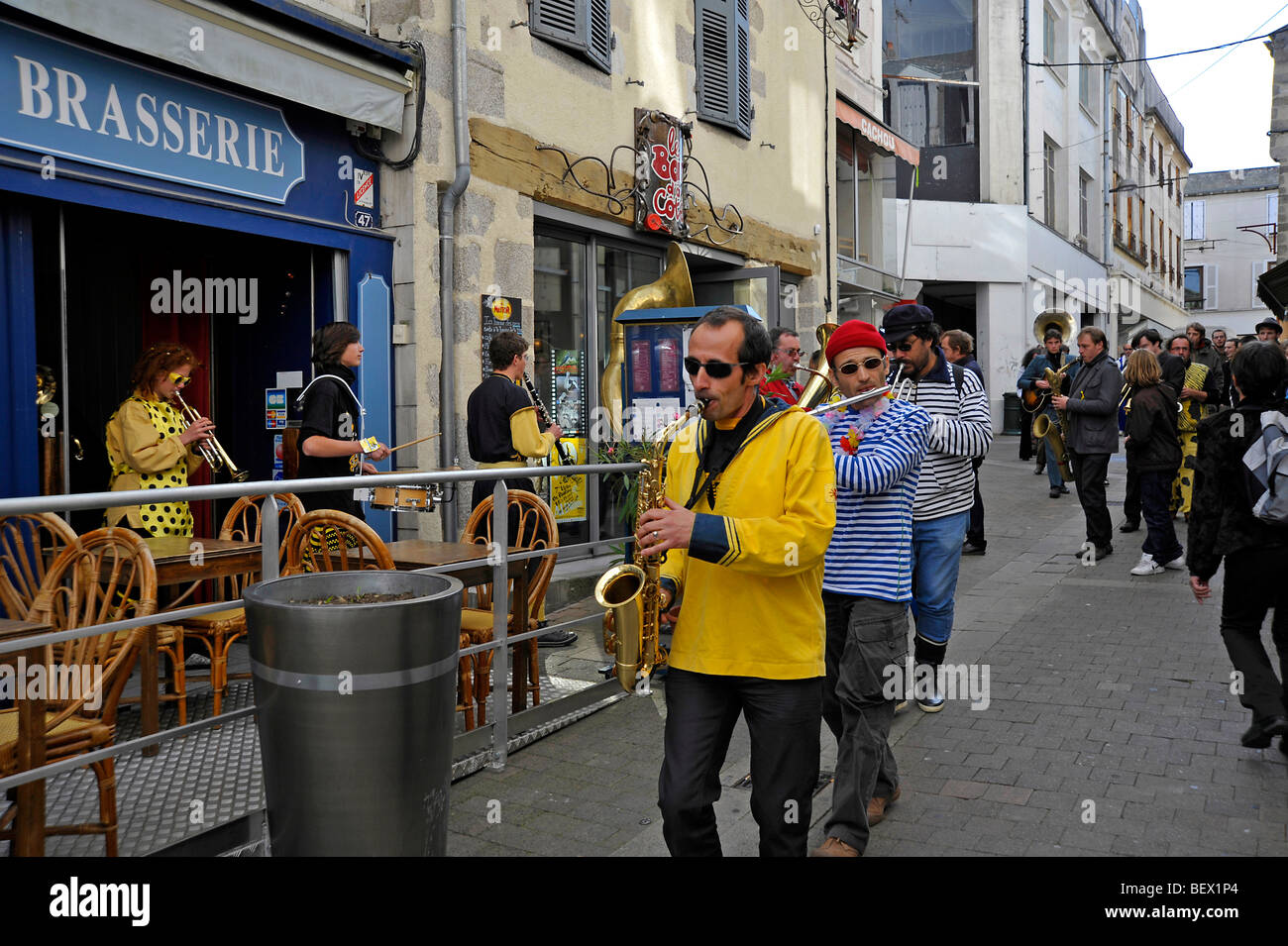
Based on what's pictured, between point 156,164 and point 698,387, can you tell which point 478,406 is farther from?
point 698,387

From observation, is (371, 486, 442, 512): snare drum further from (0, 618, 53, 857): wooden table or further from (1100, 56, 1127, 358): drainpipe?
(1100, 56, 1127, 358): drainpipe

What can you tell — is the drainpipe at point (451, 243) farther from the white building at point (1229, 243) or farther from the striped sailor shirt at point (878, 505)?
the white building at point (1229, 243)

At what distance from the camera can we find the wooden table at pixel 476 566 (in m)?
4.70

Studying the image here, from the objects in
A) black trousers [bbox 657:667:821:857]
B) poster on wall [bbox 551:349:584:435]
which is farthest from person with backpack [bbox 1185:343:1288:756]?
poster on wall [bbox 551:349:584:435]

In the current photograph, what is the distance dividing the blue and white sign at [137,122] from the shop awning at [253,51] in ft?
0.57

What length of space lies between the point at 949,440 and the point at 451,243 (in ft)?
13.6

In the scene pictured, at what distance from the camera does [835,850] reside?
3.64 m

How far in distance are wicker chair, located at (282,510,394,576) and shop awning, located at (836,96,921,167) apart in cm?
1271

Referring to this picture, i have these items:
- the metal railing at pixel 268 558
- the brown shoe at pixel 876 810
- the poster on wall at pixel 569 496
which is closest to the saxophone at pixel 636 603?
the metal railing at pixel 268 558

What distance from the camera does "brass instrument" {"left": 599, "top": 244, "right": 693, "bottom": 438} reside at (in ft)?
31.9

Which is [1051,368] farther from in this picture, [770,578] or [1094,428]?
[770,578]

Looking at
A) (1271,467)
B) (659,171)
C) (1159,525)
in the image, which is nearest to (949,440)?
(1271,467)

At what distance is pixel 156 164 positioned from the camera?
6125 millimetres

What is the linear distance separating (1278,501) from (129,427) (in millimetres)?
5206
